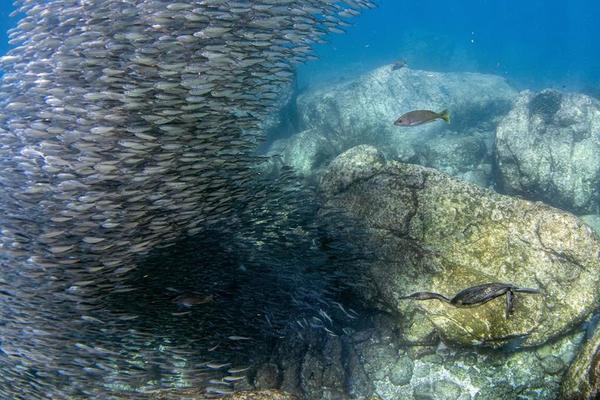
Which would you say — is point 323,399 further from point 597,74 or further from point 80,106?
point 597,74

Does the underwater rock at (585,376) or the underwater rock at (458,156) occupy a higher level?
the underwater rock at (585,376)

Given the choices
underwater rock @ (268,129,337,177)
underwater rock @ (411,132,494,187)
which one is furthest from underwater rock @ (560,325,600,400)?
underwater rock @ (411,132,494,187)

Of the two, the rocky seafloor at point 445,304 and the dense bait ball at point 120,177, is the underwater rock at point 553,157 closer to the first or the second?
the rocky seafloor at point 445,304

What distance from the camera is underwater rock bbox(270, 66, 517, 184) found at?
1280 centimetres

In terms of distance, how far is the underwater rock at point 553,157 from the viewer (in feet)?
33.4

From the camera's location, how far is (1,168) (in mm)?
6133

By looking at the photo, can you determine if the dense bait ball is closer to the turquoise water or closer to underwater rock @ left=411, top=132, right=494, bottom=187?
the turquoise water

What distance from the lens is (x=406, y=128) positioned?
48.5 feet

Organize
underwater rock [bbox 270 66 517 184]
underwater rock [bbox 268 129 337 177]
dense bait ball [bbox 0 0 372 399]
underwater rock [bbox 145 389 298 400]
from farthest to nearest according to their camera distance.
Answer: underwater rock [bbox 270 66 517 184], underwater rock [bbox 268 129 337 177], dense bait ball [bbox 0 0 372 399], underwater rock [bbox 145 389 298 400]

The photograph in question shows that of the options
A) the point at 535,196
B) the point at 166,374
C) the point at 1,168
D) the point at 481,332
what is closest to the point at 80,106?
the point at 1,168

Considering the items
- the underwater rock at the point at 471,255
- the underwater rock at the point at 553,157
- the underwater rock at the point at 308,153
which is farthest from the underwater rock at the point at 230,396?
the underwater rock at the point at 553,157

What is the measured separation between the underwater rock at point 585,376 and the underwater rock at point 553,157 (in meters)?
6.69

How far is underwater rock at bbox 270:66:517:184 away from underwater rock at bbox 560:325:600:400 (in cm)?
839

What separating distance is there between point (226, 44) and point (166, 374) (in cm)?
462
